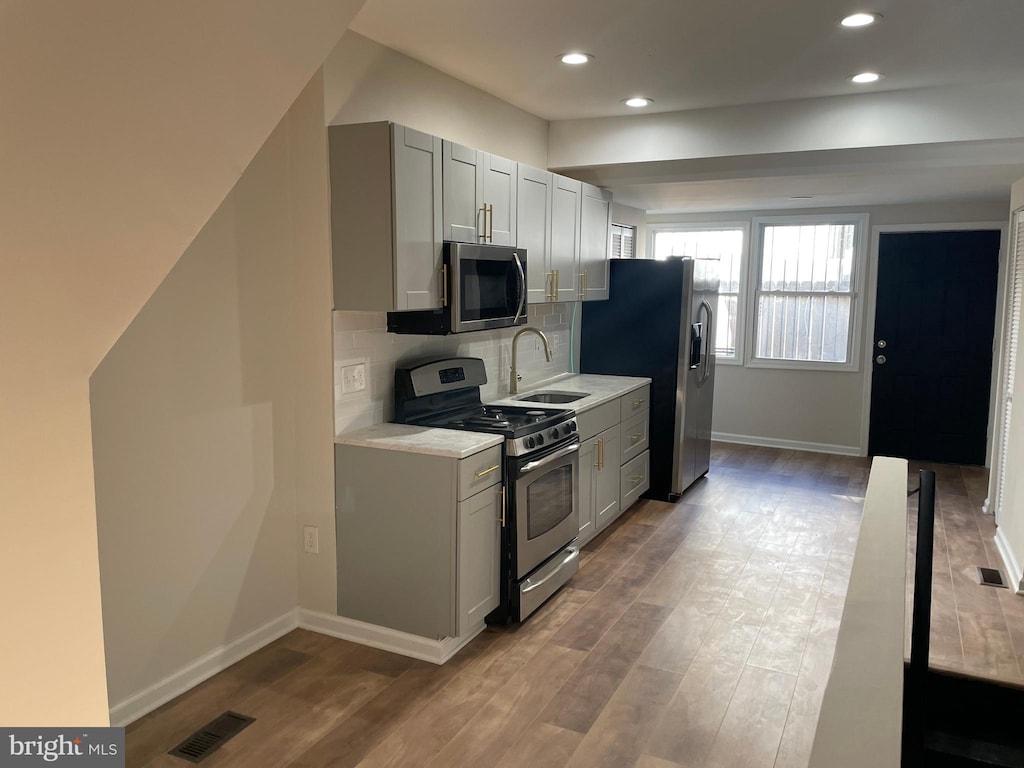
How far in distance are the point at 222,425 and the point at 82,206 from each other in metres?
2.00

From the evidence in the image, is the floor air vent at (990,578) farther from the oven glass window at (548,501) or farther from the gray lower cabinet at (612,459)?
the oven glass window at (548,501)

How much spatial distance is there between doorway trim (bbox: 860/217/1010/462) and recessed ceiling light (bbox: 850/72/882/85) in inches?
123

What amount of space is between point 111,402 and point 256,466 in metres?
0.72

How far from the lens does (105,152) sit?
100 cm

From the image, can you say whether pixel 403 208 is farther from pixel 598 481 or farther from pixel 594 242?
pixel 594 242

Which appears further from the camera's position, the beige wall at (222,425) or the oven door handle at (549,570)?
the oven door handle at (549,570)

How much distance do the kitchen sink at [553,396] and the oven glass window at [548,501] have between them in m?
0.70

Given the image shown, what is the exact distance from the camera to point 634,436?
4973 mm

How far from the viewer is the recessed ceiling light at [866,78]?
3.52 metres

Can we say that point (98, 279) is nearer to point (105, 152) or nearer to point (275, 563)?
point (105, 152)

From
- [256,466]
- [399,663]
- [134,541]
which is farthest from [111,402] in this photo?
[399,663]

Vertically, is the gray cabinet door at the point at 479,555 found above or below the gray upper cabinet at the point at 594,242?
below

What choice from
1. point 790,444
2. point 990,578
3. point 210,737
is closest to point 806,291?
point 790,444

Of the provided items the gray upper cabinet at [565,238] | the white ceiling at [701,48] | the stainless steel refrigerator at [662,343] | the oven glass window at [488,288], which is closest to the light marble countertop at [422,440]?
the oven glass window at [488,288]
